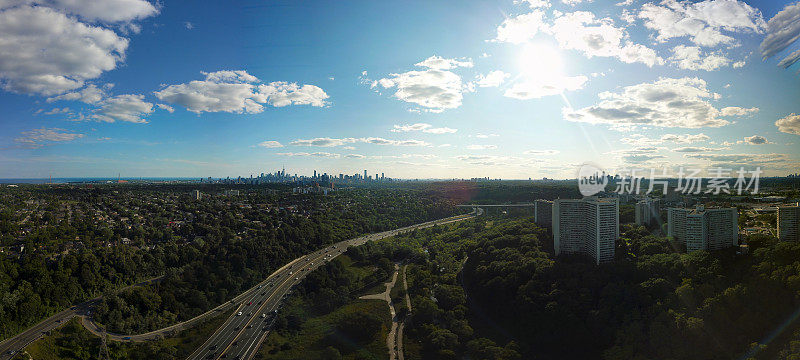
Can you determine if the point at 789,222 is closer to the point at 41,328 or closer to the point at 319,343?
the point at 319,343

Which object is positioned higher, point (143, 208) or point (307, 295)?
point (143, 208)

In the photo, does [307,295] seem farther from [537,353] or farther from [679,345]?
[679,345]

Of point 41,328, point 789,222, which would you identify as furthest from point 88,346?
point 789,222

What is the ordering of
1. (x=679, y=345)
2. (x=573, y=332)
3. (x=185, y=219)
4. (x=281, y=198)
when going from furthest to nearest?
(x=281, y=198)
(x=185, y=219)
(x=573, y=332)
(x=679, y=345)

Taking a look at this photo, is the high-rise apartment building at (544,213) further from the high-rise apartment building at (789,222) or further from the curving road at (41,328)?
the curving road at (41,328)

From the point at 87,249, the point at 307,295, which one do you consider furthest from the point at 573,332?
the point at 87,249
